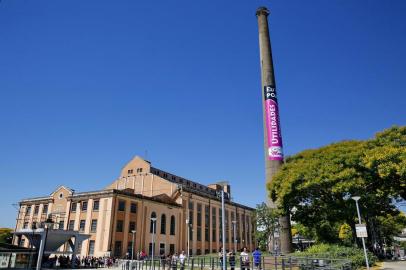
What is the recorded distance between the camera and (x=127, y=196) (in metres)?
48.1

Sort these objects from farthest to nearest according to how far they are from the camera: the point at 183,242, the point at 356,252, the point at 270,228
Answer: the point at 183,242 → the point at 270,228 → the point at 356,252

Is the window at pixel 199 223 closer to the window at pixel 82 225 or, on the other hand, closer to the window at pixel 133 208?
the window at pixel 133 208

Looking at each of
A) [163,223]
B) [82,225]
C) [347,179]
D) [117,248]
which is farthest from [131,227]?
[347,179]

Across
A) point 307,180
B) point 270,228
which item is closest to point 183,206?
point 270,228

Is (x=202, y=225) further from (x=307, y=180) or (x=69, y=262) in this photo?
(x=307, y=180)

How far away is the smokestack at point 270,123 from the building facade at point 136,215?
14.5 feet

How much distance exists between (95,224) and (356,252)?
3479 centimetres

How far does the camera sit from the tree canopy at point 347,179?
81.8 feet

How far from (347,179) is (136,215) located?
32.1 m

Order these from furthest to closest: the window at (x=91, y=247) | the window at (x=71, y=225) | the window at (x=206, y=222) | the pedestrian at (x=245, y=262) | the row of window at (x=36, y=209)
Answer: the window at (x=206, y=222), the row of window at (x=36, y=209), the window at (x=71, y=225), the window at (x=91, y=247), the pedestrian at (x=245, y=262)

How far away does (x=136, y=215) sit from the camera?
159ft

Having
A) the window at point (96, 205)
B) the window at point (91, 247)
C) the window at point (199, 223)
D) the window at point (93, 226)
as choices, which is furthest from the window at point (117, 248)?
the window at point (199, 223)

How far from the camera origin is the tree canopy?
2494 centimetres

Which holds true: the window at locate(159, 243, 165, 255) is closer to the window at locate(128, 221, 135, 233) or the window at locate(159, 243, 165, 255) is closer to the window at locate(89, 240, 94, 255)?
the window at locate(128, 221, 135, 233)
